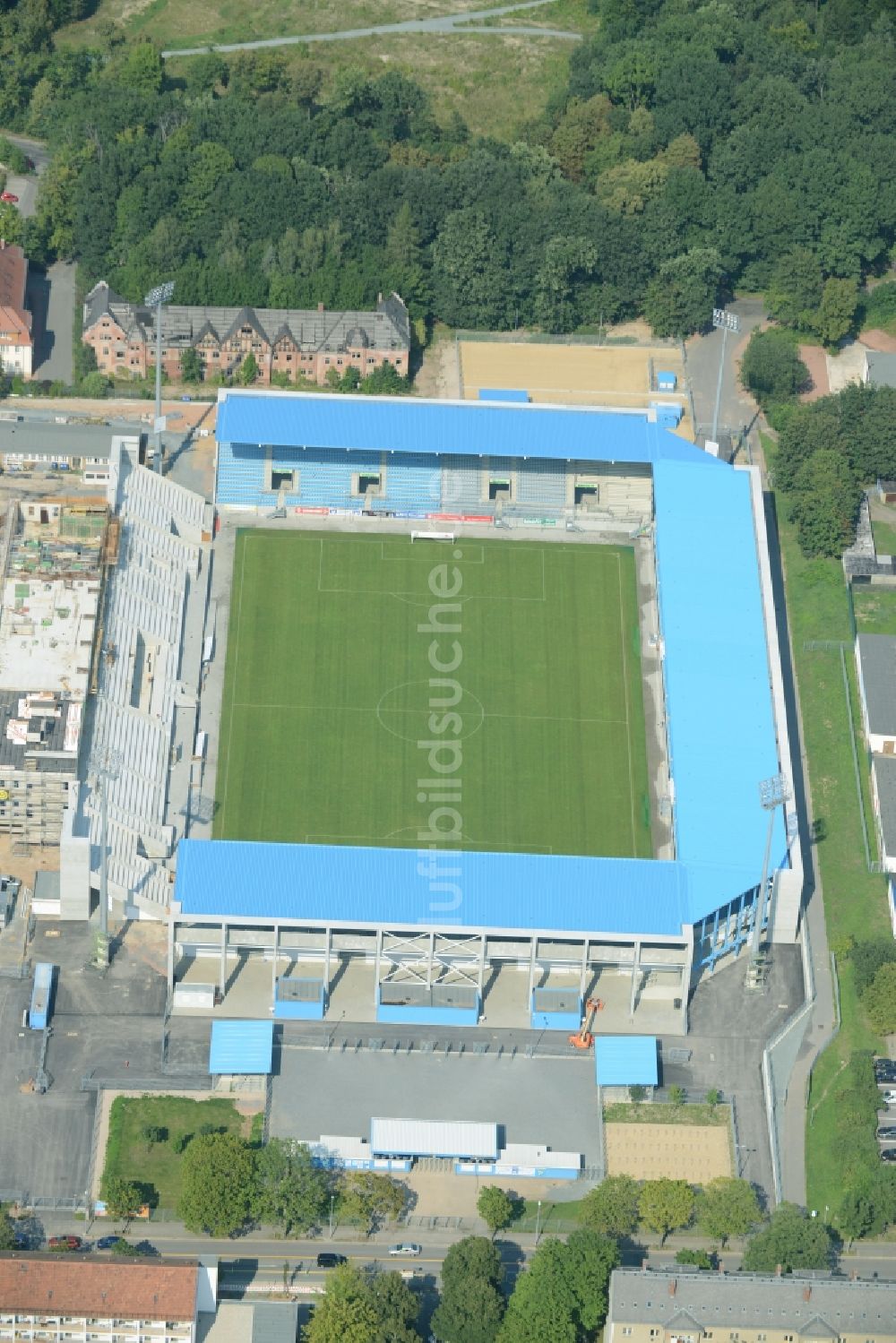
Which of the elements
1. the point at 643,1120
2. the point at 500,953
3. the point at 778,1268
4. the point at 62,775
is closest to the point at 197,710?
the point at 62,775

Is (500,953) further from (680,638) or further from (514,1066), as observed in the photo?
(680,638)

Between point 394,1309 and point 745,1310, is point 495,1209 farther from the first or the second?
point 745,1310

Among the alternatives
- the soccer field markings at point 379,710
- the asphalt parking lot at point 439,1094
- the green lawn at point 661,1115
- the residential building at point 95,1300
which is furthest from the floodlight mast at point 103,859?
the green lawn at point 661,1115

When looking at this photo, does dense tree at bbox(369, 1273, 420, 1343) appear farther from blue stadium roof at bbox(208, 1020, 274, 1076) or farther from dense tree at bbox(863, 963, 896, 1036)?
dense tree at bbox(863, 963, 896, 1036)

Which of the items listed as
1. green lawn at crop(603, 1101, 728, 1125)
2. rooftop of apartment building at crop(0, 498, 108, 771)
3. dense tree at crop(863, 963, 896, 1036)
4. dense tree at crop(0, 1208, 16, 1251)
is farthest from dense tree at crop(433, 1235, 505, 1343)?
rooftop of apartment building at crop(0, 498, 108, 771)

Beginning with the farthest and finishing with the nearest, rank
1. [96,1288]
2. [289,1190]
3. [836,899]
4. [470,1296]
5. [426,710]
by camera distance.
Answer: [426,710] → [836,899] → [289,1190] → [470,1296] → [96,1288]

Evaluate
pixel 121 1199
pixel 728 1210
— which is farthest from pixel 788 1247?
pixel 121 1199
